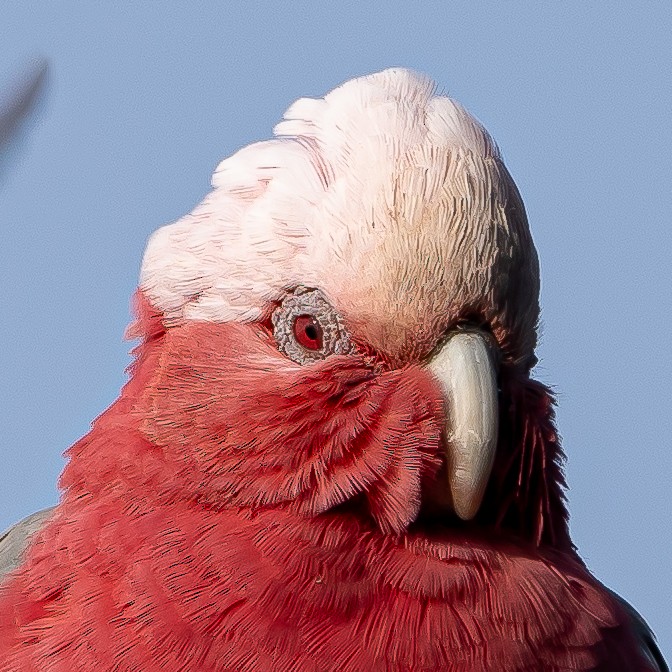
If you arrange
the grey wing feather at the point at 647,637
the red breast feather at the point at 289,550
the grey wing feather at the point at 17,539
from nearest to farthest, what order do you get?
the red breast feather at the point at 289,550
the grey wing feather at the point at 17,539
the grey wing feather at the point at 647,637

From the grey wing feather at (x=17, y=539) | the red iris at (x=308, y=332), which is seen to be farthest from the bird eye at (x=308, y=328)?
the grey wing feather at (x=17, y=539)

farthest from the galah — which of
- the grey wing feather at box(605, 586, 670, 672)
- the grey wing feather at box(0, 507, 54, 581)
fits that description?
the grey wing feather at box(605, 586, 670, 672)

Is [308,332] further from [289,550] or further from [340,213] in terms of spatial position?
[289,550]

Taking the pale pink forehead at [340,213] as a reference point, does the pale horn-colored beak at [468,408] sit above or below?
below

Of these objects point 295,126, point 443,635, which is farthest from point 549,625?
point 295,126

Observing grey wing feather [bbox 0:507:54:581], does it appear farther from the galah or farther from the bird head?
the bird head

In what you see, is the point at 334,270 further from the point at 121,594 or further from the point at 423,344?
the point at 121,594

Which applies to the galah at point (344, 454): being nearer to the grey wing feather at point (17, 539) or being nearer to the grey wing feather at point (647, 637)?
the grey wing feather at point (17, 539)
